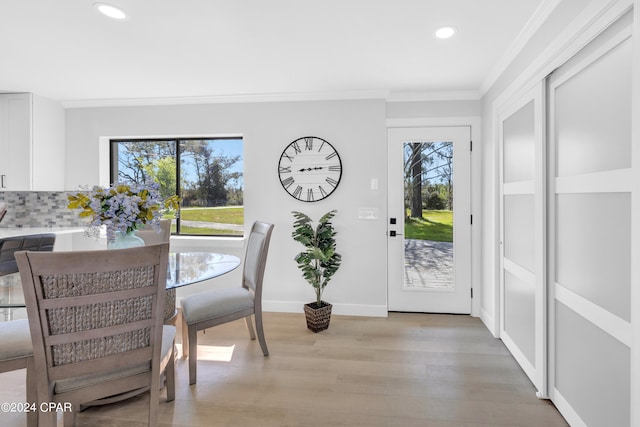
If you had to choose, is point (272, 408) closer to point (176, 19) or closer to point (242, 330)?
point (242, 330)

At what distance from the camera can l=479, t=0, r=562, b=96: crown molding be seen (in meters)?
2.01

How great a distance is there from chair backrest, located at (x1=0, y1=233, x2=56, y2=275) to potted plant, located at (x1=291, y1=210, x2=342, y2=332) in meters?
1.99

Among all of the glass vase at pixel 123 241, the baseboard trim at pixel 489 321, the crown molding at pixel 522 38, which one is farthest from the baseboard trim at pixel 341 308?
the crown molding at pixel 522 38

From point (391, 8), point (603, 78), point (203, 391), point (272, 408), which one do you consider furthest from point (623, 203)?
point (203, 391)

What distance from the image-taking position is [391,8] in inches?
81.4

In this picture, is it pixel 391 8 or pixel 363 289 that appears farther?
pixel 363 289

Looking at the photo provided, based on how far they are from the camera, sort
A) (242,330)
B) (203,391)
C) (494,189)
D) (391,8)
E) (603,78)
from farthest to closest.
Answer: (242,330) < (494,189) < (203,391) < (391,8) < (603,78)

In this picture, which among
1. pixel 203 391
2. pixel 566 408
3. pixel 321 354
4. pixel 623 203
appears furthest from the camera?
pixel 321 354

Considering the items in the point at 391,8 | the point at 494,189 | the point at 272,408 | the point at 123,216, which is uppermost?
the point at 391,8

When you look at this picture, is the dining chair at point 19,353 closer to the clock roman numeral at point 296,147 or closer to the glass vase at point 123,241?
the glass vase at point 123,241

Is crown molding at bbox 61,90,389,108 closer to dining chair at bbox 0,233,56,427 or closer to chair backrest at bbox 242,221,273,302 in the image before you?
chair backrest at bbox 242,221,273,302

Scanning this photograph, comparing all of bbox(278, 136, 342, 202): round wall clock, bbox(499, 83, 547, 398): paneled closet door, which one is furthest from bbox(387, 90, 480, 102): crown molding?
bbox(278, 136, 342, 202): round wall clock

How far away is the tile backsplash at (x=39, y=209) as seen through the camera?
4.08m

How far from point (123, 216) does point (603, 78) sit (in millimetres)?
2509
